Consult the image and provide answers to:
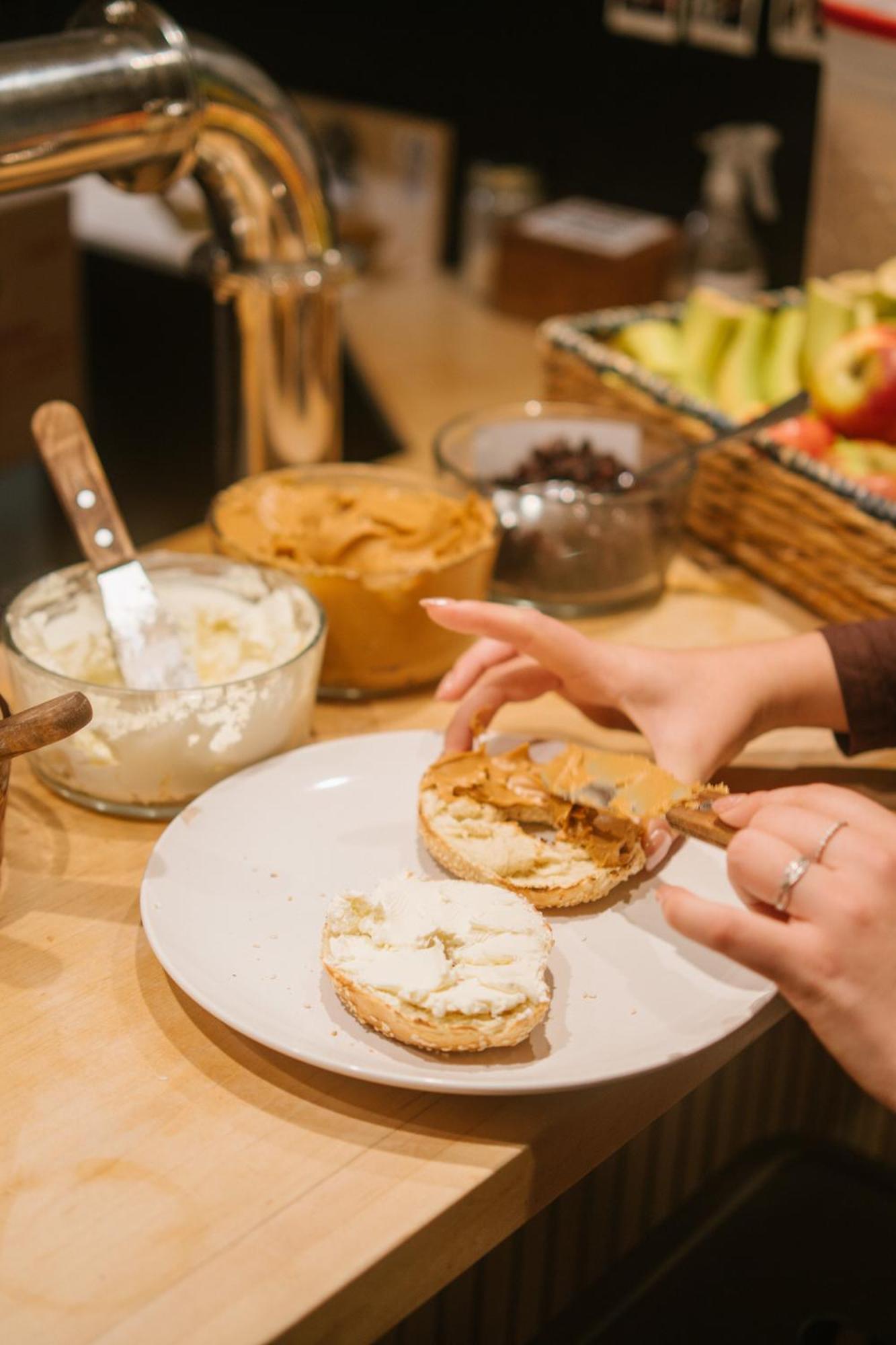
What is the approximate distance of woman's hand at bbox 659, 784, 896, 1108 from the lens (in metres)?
0.79

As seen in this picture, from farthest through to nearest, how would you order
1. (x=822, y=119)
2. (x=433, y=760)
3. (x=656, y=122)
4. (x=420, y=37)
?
(x=420, y=37), (x=656, y=122), (x=822, y=119), (x=433, y=760)

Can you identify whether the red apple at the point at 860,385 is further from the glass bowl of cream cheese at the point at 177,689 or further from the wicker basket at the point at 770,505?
the glass bowl of cream cheese at the point at 177,689

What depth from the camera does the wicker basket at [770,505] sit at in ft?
4.61

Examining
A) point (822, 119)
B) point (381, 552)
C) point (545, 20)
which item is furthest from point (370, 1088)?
point (545, 20)

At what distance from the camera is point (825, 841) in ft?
2.76

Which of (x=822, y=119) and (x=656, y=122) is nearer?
(x=822, y=119)

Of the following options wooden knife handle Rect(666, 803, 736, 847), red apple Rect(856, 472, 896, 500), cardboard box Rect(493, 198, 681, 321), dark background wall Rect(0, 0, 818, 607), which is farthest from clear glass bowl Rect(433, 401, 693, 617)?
cardboard box Rect(493, 198, 681, 321)

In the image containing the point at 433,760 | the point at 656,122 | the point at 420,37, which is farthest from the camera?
the point at 420,37

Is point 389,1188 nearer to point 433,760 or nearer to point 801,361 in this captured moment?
point 433,760

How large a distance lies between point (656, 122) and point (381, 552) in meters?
1.80

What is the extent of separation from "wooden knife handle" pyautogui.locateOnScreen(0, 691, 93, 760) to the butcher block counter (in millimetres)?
160

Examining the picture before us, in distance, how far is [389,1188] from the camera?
80cm

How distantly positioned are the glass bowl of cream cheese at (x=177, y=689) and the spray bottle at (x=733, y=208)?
5.01 feet

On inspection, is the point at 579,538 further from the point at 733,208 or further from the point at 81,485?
the point at 733,208
